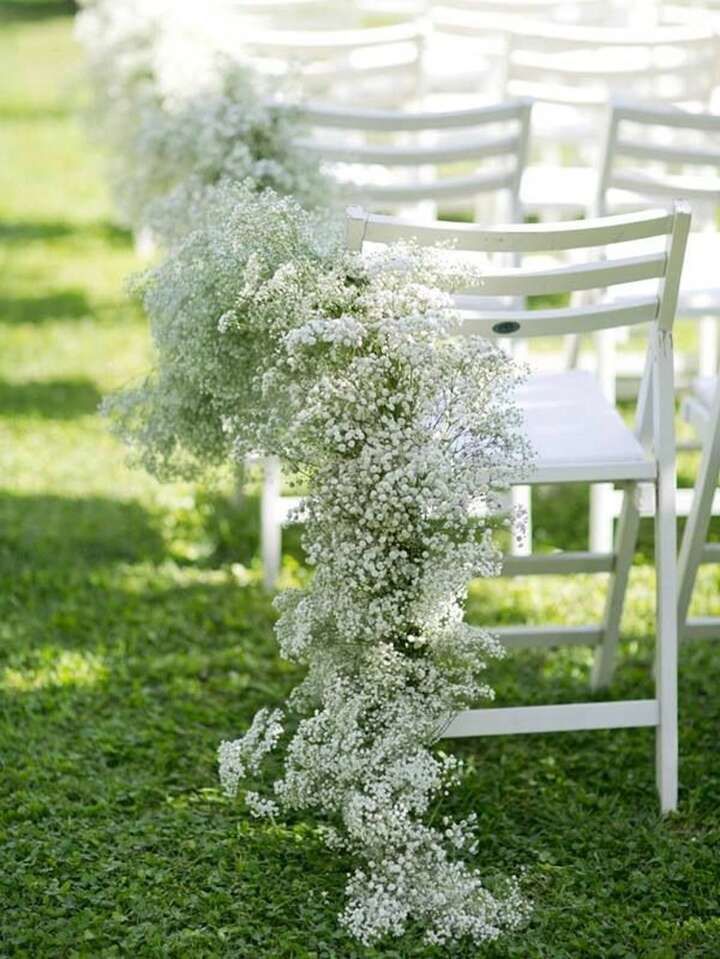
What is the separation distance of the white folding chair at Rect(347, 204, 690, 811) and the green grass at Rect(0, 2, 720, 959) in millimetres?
258

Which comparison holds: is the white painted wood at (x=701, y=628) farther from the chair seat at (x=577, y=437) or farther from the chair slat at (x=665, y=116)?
the chair slat at (x=665, y=116)

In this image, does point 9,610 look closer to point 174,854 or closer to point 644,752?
point 174,854

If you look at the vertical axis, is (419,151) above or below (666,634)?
above

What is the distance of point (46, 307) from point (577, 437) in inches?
190

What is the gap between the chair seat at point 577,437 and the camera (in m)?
3.20

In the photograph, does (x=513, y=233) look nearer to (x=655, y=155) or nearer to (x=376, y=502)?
(x=376, y=502)

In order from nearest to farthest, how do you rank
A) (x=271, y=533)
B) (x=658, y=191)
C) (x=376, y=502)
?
(x=376, y=502)
(x=658, y=191)
(x=271, y=533)

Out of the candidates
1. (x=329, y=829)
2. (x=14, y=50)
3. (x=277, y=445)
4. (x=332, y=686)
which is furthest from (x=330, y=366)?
(x=14, y=50)


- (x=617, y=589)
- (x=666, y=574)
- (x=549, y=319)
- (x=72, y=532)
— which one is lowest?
(x=72, y=532)

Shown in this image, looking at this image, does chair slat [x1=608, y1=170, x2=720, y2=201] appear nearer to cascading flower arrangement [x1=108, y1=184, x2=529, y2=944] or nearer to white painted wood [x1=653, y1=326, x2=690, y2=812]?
white painted wood [x1=653, y1=326, x2=690, y2=812]

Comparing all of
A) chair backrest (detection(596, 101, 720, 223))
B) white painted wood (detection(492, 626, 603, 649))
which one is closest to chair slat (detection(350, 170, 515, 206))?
chair backrest (detection(596, 101, 720, 223))

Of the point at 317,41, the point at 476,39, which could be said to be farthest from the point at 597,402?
the point at 476,39

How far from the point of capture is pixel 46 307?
302 inches

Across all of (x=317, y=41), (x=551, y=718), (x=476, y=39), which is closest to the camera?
(x=551, y=718)
